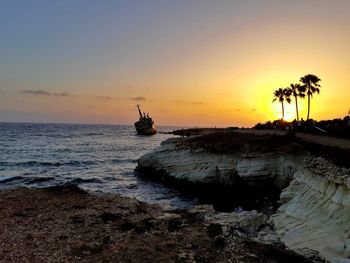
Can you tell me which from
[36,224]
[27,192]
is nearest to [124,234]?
[36,224]

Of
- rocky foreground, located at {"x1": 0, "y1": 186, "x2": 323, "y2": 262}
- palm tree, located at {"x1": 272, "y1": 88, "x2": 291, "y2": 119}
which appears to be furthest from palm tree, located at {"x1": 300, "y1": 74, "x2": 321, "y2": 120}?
rocky foreground, located at {"x1": 0, "y1": 186, "x2": 323, "y2": 262}

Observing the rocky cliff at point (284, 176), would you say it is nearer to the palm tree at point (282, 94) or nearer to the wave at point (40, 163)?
the wave at point (40, 163)

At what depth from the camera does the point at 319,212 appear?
68.6 ft

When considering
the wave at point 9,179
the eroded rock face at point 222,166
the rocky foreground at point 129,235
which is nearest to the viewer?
the rocky foreground at point 129,235

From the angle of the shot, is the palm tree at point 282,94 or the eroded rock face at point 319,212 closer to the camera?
the eroded rock face at point 319,212

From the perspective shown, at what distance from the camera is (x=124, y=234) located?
66.9ft

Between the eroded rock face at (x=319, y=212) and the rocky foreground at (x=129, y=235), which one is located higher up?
the eroded rock face at (x=319, y=212)

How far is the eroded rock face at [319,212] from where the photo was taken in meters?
18.1

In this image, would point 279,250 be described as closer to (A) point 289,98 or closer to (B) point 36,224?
(B) point 36,224

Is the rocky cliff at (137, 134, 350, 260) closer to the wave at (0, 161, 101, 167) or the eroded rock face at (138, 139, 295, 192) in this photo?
the eroded rock face at (138, 139, 295, 192)

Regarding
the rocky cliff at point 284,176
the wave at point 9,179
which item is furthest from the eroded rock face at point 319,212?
the wave at point 9,179

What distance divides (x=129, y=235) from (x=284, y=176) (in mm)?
15780

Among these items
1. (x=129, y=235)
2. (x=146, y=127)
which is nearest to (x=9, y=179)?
(x=129, y=235)

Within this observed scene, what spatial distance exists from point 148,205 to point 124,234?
26.2 ft
